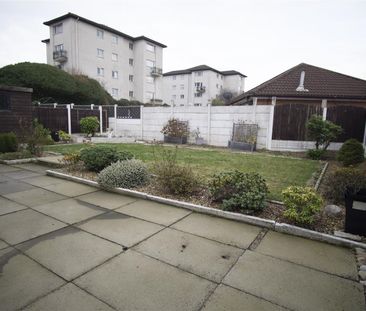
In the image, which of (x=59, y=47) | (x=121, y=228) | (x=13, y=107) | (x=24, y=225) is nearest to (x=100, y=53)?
(x=59, y=47)

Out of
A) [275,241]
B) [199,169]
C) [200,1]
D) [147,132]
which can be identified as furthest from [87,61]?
[275,241]

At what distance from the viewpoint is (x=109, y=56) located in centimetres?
3481

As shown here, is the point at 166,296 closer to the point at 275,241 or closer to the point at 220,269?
the point at 220,269

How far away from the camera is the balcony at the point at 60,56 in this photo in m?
30.7

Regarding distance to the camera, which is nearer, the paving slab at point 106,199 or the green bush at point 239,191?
the green bush at point 239,191

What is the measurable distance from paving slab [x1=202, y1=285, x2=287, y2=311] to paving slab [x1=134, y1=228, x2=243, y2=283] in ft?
0.71

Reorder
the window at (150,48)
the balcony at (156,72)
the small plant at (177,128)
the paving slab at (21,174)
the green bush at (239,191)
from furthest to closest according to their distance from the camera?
the balcony at (156,72) → the window at (150,48) → the small plant at (177,128) → the paving slab at (21,174) → the green bush at (239,191)

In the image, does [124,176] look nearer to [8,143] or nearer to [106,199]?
[106,199]

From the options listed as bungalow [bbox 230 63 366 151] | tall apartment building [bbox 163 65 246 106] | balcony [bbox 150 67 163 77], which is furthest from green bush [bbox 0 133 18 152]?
tall apartment building [bbox 163 65 246 106]

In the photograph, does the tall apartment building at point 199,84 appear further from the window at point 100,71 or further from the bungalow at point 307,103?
the bungalow at point 307,103

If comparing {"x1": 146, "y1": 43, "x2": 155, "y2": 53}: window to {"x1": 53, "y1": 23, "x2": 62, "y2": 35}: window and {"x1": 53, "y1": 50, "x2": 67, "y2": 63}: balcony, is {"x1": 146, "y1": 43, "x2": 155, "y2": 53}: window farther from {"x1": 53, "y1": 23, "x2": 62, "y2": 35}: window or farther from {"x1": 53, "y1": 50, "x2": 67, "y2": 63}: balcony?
{"x1": 53, "y1": 50, "x2": 67, "y2": 63}: balcony

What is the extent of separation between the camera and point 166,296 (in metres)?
2.20

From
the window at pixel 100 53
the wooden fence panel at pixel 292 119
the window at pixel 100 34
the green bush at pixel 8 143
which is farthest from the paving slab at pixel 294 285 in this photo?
the window at pixel 100 34

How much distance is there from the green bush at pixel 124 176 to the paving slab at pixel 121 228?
138 cm
